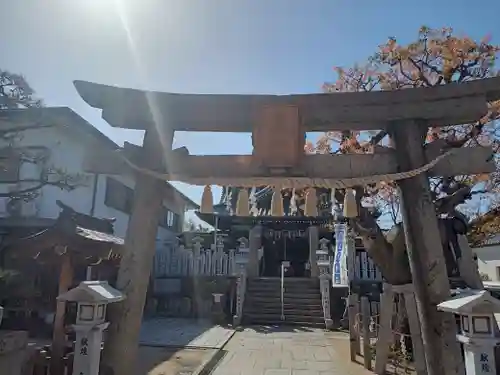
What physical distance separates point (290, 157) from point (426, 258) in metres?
1.80

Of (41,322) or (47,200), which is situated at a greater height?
(47,200)

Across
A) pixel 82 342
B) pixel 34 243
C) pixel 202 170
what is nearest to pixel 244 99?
pixel 202 170

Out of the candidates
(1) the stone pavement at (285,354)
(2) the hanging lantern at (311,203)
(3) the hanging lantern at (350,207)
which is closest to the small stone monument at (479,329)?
(3) the hanging lantern at (350,207)

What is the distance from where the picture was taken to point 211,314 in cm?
1467

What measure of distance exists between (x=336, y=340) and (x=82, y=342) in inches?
352

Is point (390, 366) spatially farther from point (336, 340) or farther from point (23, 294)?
point (23, 294)

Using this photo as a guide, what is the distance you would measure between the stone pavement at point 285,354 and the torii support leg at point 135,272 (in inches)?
167

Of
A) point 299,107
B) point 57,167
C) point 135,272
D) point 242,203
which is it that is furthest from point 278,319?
point 299,107

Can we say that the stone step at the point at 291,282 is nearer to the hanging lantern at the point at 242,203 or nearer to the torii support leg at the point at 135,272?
the hanging lantern at the point at 242,203

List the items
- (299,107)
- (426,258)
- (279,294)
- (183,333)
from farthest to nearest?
(279,294)
(183,333)
(299,107)
(426,258)

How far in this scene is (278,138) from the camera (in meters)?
4.13

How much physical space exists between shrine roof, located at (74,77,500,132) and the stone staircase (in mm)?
11119

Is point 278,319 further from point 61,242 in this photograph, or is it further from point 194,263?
point 61,242

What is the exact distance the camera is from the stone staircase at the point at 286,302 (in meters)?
14.3
